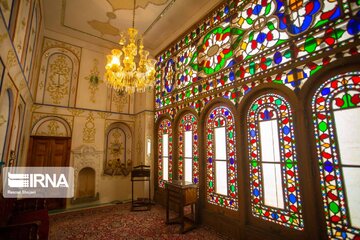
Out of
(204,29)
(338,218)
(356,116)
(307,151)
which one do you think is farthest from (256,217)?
(204,29)

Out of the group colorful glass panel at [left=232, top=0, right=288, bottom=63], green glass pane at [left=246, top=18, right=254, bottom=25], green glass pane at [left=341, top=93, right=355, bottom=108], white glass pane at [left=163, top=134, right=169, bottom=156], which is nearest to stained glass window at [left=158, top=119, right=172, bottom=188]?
white glass pane at [left=163, top=134, right=169, bottom=156]

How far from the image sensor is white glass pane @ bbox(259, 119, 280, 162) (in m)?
2.86

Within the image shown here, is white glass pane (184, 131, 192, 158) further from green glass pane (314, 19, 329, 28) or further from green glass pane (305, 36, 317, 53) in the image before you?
green glass pane (314, 19, 329, 28)

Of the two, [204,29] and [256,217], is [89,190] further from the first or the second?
[204,29]

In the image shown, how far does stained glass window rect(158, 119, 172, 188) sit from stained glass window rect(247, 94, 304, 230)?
2.53 metres

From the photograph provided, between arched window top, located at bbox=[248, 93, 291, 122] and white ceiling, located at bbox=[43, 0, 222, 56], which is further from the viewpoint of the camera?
white ceiling, located at bbox=[43, 0, 222, 56]

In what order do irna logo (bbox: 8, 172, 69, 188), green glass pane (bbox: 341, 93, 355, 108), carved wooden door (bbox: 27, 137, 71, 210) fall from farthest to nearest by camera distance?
carved wooden door (bbox: 27, 137, 71, 210) → irna logo (bbox: 8, 172, 69, 188) → green glass pane (bbox: 341, 93, 355, 108)

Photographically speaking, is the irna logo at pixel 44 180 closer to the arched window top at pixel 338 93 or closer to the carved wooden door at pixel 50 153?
the carved wooden door at pixel 50 153

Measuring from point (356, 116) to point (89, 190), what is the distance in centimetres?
631

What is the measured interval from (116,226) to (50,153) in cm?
292

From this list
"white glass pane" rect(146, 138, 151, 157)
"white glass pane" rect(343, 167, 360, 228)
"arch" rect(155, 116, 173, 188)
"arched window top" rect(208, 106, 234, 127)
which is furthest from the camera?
"white glass pane" rect(146, 138, 151, 157)

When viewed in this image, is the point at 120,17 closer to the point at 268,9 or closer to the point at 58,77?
the point at 58,77

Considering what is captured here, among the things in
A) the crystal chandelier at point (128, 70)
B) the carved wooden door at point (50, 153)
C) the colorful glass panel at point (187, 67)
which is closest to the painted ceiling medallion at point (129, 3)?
the colorful glass panel at point (187, 67)

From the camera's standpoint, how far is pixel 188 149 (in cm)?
457
